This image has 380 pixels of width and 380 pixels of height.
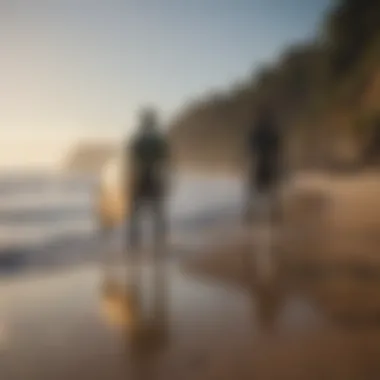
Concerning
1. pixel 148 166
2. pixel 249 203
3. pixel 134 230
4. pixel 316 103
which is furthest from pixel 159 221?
pixel 316 103

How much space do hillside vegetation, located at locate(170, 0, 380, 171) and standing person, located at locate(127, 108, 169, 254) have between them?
6 cm

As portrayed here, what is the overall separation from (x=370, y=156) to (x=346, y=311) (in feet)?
1.92

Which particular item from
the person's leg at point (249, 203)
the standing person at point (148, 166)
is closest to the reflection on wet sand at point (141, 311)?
the standing person at point (148, 166)

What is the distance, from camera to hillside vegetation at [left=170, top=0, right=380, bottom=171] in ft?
4.73

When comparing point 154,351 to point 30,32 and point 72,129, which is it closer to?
point 72,129

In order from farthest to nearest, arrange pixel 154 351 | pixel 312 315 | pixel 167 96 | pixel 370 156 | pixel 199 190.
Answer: pixel 370 156 → pixel 199 190 → pixel 167 96 → pixel 312 315 → pixel 154 351

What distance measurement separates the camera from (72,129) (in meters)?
1.39

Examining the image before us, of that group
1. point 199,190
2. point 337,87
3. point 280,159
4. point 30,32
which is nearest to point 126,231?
point 199,190

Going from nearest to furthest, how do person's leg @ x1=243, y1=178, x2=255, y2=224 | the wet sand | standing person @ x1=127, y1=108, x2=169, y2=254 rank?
the wet sand, standing person @ x1=127, y1=108, x2=169, y2=254, person's leg @ x1=243, y1=178, x2=255, y2=224

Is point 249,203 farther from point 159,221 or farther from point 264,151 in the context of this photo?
point 159,221

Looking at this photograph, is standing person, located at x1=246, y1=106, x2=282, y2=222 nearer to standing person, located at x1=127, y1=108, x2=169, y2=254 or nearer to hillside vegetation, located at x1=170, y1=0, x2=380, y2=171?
hillside vegetation, located at x1=170, y1=0, x2=380, y2=171

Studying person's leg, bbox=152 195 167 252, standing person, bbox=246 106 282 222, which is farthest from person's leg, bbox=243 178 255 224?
person's leg, bbox=152 195 167 252

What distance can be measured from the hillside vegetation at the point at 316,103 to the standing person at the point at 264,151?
30 millimetres

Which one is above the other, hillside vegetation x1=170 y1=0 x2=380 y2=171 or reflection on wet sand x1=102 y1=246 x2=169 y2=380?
hillside vegetation x1=170 y1=0 x2=380 y2=171
